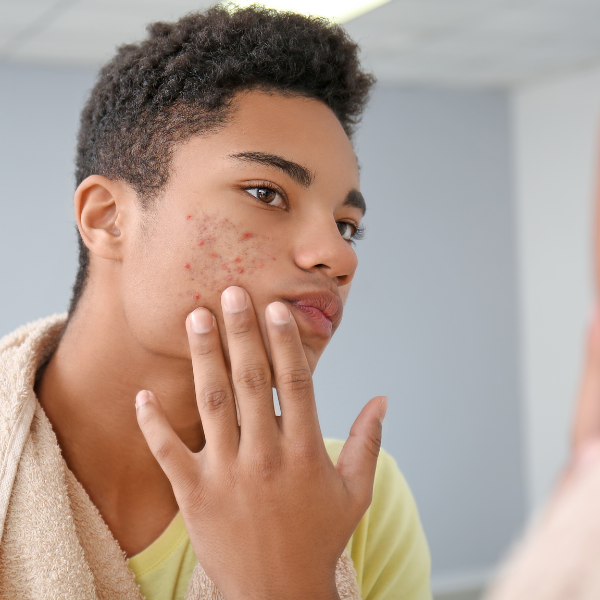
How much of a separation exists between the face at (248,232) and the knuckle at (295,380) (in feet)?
0.20

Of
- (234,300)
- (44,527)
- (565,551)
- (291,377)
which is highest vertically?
(234,300)

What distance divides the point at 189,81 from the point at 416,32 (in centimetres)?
232

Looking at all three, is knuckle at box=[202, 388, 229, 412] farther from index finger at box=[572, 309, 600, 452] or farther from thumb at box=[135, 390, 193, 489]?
index finger at box=[572, 309, 600, 452]

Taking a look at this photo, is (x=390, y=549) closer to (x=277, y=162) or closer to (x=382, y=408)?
(x=382, y=408)

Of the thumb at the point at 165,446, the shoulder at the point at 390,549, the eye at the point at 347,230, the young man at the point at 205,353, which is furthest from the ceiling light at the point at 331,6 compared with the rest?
the thumb at the point at 165,446

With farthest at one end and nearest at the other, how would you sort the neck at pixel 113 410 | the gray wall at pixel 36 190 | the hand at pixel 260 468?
1. the gray wall at pixel 36 190
2. the neck at pixel 113 410
3. the hand at pixel 260 468

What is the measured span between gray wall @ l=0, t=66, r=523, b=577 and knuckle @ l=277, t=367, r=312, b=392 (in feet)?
8.81

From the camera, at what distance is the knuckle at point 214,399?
0.80 metres

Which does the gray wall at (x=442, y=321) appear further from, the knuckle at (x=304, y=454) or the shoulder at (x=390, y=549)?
the knuckle at (x=304, y=454)

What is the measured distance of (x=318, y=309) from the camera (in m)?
0.88

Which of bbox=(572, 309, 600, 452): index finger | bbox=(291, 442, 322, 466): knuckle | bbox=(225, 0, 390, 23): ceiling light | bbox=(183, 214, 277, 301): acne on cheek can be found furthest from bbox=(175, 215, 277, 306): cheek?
bbox=(225, 0, 390, 23): ceiling light

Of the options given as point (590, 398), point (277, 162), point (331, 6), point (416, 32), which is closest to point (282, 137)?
point (277, 162)

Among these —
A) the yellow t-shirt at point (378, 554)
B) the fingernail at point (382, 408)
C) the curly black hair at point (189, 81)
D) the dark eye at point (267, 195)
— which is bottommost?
the yellow t-shirt at point (378, 554)

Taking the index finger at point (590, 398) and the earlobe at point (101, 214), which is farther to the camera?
the earlobe at point (101, 214)
